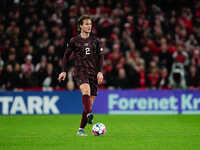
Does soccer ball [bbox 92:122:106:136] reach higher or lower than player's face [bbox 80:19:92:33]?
lower

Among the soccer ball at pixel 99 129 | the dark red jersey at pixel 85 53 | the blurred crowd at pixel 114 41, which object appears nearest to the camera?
the soccer ball at pixel 99 129

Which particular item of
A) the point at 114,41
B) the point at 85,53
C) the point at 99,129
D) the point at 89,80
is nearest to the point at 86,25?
the point at 85,53

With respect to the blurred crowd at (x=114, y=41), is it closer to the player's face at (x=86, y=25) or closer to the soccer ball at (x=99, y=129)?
the player's face at (x=86, y=25)

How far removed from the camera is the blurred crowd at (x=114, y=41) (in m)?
16.5

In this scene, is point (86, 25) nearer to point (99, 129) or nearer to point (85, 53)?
point (85, 53)

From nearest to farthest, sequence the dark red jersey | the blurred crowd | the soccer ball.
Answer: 1. the soccer ball
2. the dark red jersey
3. the blurred crowd

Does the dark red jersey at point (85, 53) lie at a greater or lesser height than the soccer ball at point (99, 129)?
greater

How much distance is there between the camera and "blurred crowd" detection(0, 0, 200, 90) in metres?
16.5

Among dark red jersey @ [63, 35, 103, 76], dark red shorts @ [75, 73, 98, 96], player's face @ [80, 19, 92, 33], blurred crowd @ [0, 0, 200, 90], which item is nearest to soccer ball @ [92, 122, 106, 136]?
dark red shorts @ [75, 73, 98, 96]

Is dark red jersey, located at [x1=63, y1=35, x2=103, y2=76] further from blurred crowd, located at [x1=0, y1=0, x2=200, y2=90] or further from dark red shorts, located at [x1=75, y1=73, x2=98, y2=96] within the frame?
blurred crowd, located at [x1=0, y1=0, x2=200, y2=90]

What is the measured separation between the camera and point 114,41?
17.6 metres

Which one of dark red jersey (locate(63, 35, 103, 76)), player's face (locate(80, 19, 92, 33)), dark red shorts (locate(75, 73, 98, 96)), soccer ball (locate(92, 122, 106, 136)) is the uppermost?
player's face (locate(80, 19, 92, 33))

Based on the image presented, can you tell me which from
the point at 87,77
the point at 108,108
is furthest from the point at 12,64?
the point at 87,77

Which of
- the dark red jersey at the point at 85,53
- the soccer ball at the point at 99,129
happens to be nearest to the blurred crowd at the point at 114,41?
the dark red jersey at the point at 85,53
